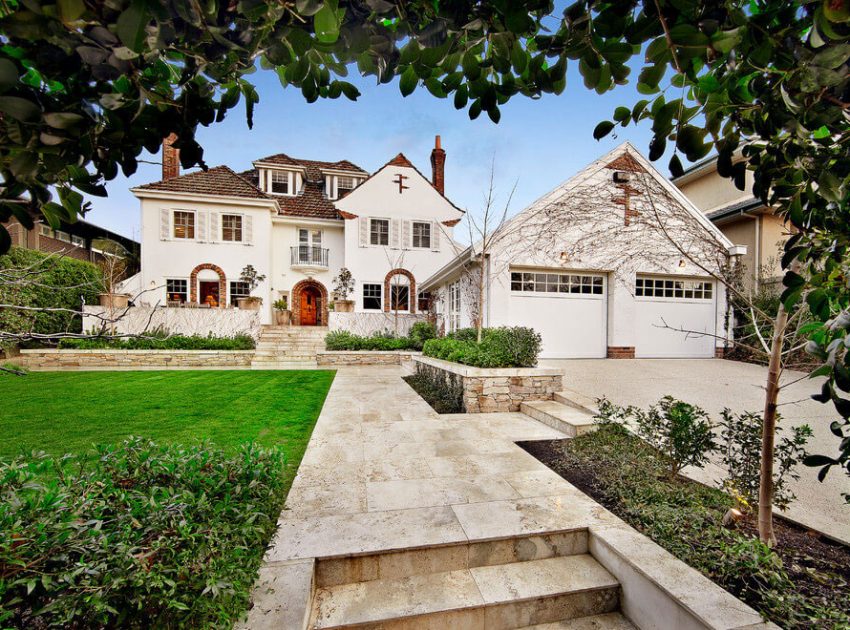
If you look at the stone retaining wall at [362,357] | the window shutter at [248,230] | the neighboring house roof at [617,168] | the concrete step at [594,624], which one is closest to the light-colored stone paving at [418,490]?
the concrete step at [594,624]

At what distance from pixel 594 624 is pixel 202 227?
19.2 m

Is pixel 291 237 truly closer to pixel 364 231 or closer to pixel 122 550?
pixel 364 231

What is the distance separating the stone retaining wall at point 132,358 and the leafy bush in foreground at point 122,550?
444 inches

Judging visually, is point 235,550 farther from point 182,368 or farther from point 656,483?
point 182,368

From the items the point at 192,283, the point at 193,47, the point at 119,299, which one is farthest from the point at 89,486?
the point at 192,283

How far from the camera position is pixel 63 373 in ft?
31.9

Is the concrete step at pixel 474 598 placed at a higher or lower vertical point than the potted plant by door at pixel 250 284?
lower

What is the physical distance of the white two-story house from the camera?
1659cm

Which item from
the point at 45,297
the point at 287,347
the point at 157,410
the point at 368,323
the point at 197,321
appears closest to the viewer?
the point at 157,410

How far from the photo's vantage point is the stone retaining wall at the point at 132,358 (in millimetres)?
10914

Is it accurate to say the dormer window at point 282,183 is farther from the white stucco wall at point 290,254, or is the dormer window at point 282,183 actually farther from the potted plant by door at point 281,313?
the potted plant by door at point 281,313

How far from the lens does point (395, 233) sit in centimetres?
1797

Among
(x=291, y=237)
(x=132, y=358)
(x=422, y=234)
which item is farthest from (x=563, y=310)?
(x=291, y=237)

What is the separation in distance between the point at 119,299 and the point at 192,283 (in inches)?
131
